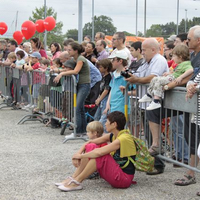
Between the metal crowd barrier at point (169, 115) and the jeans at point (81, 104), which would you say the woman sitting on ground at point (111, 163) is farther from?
the jeans at point (81, 104)

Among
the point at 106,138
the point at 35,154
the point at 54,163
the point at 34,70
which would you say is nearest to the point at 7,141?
the point at 35,154

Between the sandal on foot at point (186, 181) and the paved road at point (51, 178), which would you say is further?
the sandal on foot at point (186, 181)

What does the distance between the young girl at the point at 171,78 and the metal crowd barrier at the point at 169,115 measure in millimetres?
123

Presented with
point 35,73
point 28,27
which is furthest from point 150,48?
point 28,27

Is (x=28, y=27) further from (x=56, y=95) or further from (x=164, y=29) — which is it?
(x=164, y=29)

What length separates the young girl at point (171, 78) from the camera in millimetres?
5512

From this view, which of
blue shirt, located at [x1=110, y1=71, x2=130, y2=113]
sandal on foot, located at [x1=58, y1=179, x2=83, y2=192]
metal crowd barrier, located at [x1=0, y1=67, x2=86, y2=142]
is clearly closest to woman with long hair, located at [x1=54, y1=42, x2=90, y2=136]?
metal crowd barrier, located at [x1=0, y1=67, x2=86, y2=142]

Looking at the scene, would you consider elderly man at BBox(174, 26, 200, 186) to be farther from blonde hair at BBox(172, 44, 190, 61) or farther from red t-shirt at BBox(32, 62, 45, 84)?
red t-shirt at BBox(32, 62, 45, 84)

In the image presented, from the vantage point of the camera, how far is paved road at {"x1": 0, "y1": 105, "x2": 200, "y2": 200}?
16.8ft

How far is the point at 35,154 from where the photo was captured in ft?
24.1

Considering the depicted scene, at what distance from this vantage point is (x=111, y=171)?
17.1ft

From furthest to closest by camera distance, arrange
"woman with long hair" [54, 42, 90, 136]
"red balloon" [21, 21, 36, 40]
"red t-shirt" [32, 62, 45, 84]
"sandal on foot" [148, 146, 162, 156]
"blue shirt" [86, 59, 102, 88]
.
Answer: "red balloon" [21, 21, 36, 40]
"red t-shirt" [32, 62, 45, 84]
"blue shirt" [86, 59, 102, 88]
"woman with long hair" [54, 42, 90, 136]
"sandal on foot" [148, 146, 162, 156]

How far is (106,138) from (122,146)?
17.8 inches

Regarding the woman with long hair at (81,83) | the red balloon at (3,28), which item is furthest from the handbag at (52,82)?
the red balloon at (3,28)
